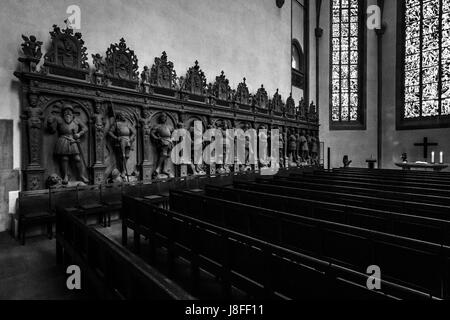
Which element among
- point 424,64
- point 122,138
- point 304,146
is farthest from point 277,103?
point 424,64

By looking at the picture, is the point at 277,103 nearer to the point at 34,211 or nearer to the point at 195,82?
A: the point at 195,82

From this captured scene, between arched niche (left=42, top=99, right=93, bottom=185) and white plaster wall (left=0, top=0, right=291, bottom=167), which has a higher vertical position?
white plaster wall (left=0, top=0, right=291, bottom=167)

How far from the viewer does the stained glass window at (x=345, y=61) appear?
17.1m

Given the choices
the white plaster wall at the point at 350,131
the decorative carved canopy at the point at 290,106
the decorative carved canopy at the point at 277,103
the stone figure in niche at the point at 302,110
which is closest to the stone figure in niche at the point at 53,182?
the decorative carved canopy at the point at 277,103

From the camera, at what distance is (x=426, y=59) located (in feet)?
49.8

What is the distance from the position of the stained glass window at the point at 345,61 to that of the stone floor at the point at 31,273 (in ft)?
54.0

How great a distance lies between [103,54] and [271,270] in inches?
268

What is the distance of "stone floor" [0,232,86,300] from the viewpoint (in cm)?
285

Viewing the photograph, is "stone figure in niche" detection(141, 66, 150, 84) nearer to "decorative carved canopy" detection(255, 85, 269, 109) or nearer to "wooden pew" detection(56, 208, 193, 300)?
A: "wooden pew" detection(56, 208, 193, 300)

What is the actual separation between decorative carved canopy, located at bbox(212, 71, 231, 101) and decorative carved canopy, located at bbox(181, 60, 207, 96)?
0.63 m

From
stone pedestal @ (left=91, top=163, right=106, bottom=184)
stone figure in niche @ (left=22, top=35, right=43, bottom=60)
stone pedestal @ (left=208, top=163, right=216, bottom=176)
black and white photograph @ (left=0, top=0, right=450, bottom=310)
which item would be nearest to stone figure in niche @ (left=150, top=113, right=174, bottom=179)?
black and white photograph @ (left=0, top=0, right=450, bottom=310)

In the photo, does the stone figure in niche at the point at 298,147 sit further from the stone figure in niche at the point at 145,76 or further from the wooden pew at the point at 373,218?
the wooden pew at the point at 373,218

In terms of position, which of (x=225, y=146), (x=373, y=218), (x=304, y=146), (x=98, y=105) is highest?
(x=98, y=105)

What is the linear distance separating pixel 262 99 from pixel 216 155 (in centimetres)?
392
